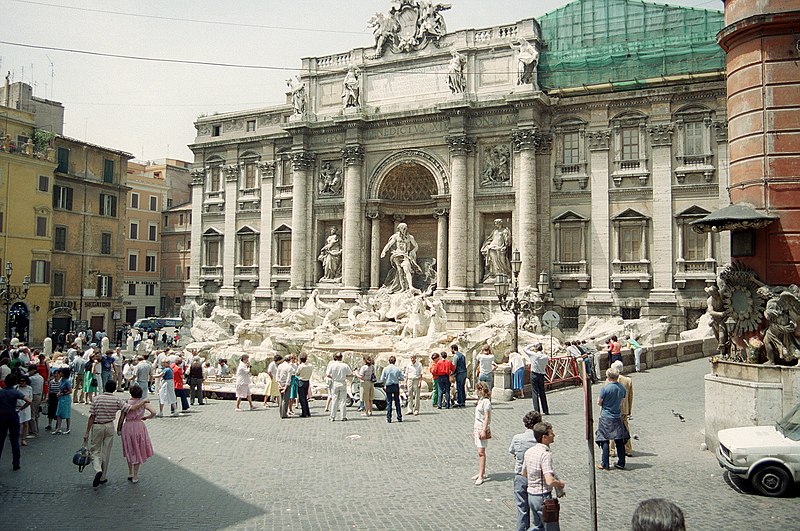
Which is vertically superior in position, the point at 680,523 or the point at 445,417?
the point at 680,523

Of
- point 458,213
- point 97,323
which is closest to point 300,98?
point 458,213

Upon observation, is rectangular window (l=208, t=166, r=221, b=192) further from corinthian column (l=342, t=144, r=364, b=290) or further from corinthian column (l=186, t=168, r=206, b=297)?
corinthian column (l=342, t=144, r=364, b=290)

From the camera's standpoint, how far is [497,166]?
104 feet

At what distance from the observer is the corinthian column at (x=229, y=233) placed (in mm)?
39188

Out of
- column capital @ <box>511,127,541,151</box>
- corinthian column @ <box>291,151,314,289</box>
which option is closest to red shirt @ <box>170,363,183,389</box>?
corinthian column @ <box>291,151,314,289</box>

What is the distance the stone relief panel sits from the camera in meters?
35.8

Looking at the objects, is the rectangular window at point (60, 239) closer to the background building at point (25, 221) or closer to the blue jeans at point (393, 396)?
the background building at point (25, 221)

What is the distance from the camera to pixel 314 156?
120 feet

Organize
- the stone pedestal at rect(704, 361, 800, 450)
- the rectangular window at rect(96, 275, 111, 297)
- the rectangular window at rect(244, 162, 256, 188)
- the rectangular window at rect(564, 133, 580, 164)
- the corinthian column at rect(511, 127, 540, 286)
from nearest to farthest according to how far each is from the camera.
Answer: the stone pedestal at rect(704, 361, 800, 450)
the corinthian column at rect(511, 127, 540, 286)
the rectangular window at rect(564, 133, 580, 164)
the rectangular window at rect(244, 162, 256, 188)
the rectangular window at rect(96, 275, 111, 297)

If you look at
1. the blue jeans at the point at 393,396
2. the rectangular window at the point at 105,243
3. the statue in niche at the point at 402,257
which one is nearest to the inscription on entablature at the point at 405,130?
the statue in niche at the point at 402,257

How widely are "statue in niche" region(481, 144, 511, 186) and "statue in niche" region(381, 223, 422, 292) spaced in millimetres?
4696

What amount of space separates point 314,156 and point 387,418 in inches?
929

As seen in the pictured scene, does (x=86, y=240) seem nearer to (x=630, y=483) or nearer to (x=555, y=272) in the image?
(x=555, y=272)


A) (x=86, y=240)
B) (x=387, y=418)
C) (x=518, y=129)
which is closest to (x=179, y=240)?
(x=86, y=240)
